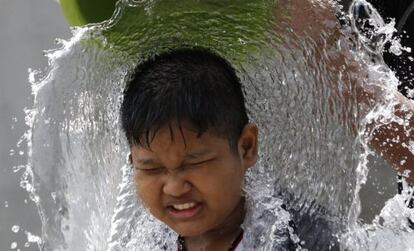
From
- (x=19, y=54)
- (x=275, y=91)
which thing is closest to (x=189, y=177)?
(x=275, y=91)

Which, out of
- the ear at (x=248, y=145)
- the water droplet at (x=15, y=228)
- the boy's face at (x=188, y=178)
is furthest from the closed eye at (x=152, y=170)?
the water droplet at (x=15, y=228)

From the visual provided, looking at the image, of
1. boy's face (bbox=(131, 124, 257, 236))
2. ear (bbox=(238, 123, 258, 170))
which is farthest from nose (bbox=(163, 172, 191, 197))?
ear (bbox=(238, 123, 258, 170))

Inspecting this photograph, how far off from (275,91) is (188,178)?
11.1 inches

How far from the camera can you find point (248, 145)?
1081mm

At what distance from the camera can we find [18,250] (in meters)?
2.01

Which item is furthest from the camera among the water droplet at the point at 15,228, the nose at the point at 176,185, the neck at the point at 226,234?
the water droplet at the point at 15,228

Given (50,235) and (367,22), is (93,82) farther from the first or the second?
(367,22)

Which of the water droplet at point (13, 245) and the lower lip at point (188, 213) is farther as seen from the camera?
the water droplet at point (13, 245)

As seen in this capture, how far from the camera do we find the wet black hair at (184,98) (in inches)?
39.2

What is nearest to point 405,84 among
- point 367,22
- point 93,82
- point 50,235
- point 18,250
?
point 367,22

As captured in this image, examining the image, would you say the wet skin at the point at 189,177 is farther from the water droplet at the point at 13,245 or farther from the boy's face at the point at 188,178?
the water droplet at the point at 13,245

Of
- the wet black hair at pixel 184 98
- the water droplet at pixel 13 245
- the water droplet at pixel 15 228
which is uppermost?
the wet black hair at pixel 184 98

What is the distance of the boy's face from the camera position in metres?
0.99

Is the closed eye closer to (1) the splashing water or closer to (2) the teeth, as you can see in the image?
(2) the teeth
